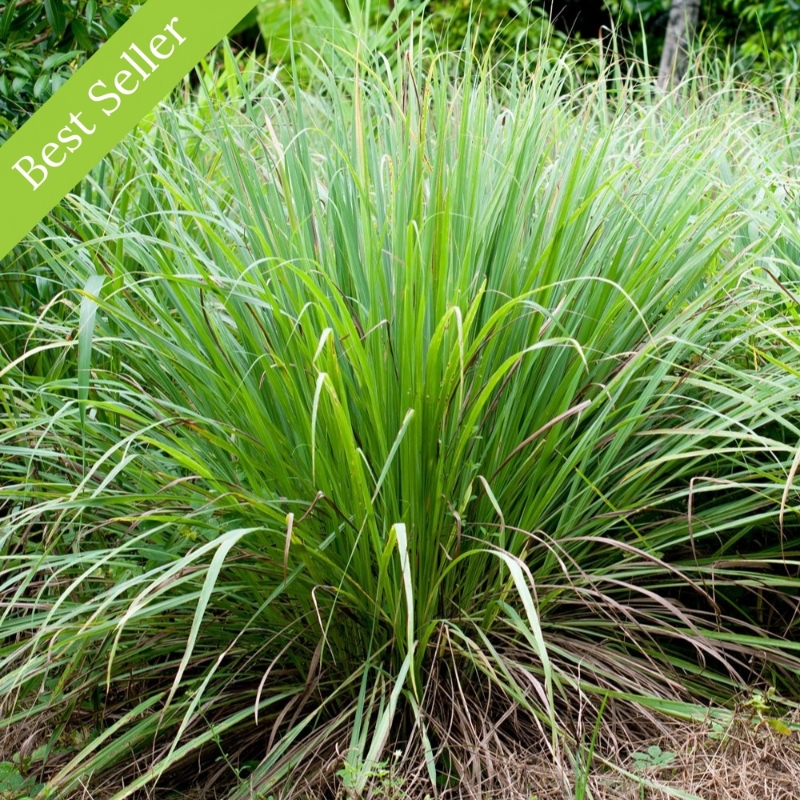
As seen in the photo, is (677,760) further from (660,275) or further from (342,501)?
(660,275)

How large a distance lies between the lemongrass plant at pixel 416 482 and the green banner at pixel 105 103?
33 cm

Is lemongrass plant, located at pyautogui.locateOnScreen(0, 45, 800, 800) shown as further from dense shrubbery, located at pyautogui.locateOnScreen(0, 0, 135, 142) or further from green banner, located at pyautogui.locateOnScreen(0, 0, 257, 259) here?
dense shrubbery, located at pyautogui.locateOnScreen(0, 0, 135, 142)

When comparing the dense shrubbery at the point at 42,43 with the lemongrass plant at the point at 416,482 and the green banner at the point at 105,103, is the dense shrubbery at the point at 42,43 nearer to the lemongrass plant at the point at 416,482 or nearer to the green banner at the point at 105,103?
the green banner at the point at 105,103

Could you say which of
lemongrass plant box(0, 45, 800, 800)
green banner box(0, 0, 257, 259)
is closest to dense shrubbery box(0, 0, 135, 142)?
green banner box(0, 0, 257, 259)

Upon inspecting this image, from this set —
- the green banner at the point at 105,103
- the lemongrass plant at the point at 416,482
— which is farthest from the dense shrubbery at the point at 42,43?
the lemongrass plant at the point at 416,482

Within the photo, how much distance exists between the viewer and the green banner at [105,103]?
2.45 metres

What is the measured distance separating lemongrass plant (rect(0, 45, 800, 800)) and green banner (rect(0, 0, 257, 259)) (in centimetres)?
33

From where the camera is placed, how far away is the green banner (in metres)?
2.45

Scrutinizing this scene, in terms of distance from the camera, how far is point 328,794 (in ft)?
5.94

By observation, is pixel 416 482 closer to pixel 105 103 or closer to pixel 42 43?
pixel 105 103

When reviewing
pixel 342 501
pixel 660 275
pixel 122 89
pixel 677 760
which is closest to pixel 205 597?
pixel 342 501

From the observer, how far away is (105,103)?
2.59 m

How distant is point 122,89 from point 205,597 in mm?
1660

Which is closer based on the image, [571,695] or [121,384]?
[571,695]
